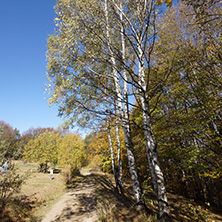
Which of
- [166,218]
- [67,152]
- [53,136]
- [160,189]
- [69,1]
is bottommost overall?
[166,218]

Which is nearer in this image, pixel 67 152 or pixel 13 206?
pixel 13 206

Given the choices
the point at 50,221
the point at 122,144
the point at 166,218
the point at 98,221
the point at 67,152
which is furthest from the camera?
the point at 67,152

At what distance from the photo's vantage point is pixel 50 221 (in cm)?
573

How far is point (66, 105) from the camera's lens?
5176mm

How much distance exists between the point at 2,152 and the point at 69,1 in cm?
752

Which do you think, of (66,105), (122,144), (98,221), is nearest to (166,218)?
(98,221)

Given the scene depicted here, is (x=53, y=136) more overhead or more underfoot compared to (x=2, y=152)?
more overhead

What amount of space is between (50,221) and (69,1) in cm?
985

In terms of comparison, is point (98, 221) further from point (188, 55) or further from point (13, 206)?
point (188, 55)

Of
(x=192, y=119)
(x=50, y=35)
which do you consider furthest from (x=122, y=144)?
(x=50, y=35)

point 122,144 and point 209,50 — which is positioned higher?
point 209,50

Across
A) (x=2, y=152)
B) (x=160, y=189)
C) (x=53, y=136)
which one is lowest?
(x=160, y=189)

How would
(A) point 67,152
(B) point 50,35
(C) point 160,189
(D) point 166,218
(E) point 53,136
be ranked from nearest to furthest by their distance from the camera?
(D) point 166,218 → (C) point 160,189 → (B) point 50,35 → (A) point 67,152 → (E) point 53,136

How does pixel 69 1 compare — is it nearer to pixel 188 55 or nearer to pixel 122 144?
pixel 188 55
